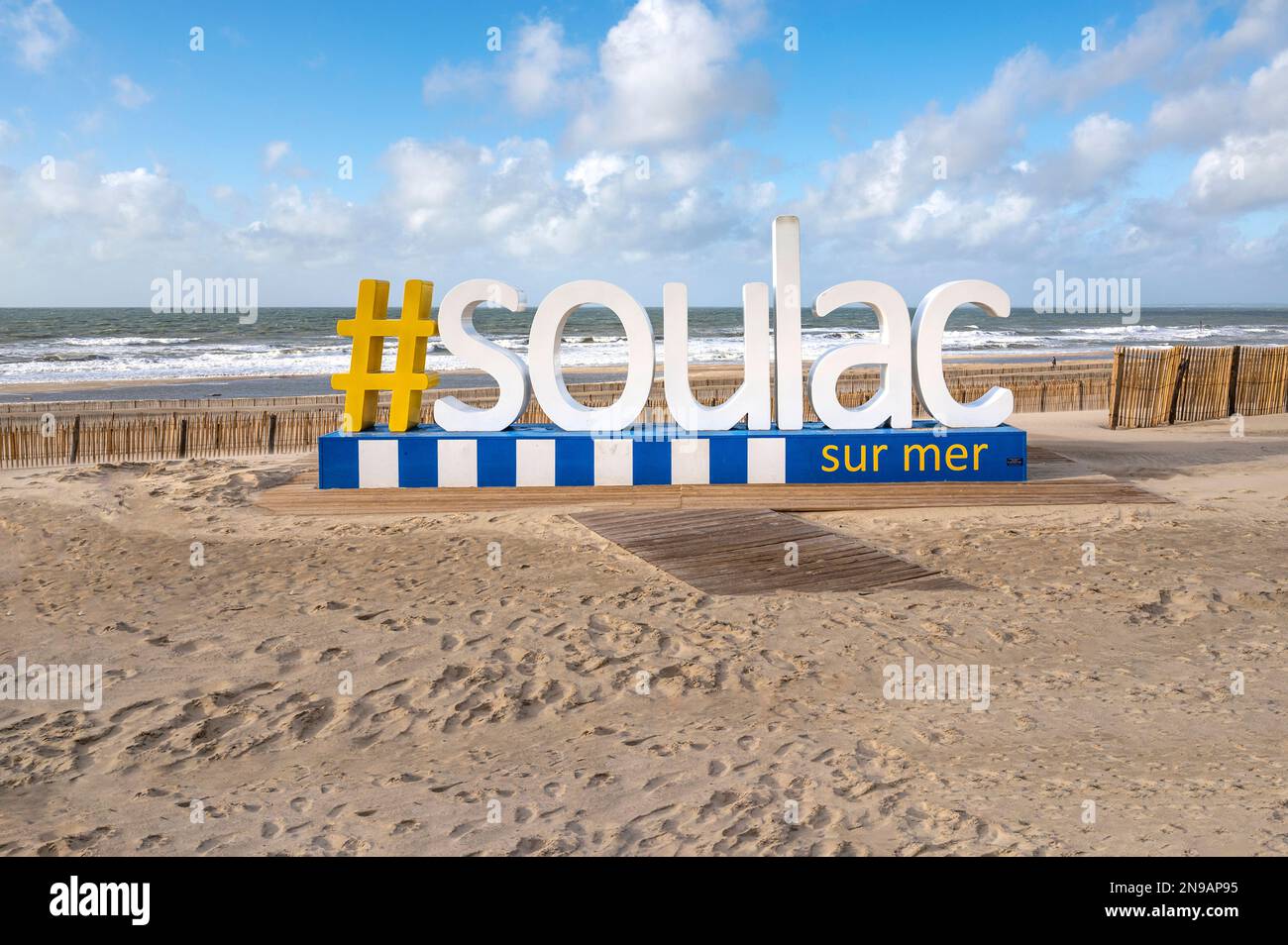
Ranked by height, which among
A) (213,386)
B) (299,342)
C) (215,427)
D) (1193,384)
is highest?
(299,342)

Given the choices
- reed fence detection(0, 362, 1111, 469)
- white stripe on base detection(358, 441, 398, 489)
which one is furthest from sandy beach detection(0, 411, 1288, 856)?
reed fence detection(0, 362, 1111, 469)

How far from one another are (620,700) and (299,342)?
5014 centimetres

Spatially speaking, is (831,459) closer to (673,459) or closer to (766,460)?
(766,460)

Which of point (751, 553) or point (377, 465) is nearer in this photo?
point (751, 553)

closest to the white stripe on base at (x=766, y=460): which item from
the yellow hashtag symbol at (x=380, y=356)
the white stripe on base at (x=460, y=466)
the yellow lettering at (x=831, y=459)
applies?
the yellow lettering at (x=831, y=459)

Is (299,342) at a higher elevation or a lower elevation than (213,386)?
higher

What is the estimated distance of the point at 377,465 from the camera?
37.3 ft

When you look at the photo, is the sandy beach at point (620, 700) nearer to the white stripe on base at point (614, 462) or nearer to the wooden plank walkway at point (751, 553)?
the wooden plank walkway at point (751, 553)

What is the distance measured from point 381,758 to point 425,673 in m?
1.10

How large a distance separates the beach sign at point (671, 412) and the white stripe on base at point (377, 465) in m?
0.02

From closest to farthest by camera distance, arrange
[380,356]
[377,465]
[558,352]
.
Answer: [558,352]
[377,465]
[380,356]

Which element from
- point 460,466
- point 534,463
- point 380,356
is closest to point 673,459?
point 534,463
